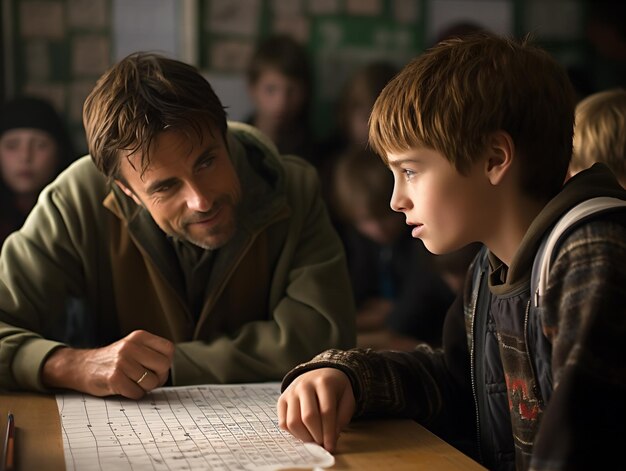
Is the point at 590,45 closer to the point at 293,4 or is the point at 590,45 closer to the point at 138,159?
the point at 293,4

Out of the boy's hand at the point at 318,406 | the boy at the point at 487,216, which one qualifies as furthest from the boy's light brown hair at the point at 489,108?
the boy's hand at the point at 318,406

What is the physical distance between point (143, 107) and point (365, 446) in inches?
26.8

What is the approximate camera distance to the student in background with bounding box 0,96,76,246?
3510 millimetres

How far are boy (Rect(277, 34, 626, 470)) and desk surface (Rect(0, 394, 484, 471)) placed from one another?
0.10 ft

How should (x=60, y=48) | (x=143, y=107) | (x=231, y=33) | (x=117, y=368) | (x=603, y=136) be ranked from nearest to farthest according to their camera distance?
(x=117, y=368) → (x=143, y=107) → (x=603, y=136) → (x=60, y=48) → (x=231, y=33)

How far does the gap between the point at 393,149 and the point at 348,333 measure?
1.62 ft

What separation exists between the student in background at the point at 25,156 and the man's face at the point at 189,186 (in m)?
2.09

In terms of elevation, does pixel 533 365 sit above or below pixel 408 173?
below

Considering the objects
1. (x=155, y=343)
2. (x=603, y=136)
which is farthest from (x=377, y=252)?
(x=155, y=343)

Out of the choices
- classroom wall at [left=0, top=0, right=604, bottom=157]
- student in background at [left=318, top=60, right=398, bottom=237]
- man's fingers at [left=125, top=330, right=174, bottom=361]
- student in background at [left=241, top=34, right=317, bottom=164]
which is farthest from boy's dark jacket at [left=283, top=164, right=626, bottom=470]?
classroom wall at [left=0, top=0, right=604, bottom=157]

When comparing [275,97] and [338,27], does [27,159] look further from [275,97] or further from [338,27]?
[338,27]

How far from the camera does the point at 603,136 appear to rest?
1.73 m

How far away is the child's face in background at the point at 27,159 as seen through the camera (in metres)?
3.51

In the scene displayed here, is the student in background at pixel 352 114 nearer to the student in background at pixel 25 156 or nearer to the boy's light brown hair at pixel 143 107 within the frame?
the student in background at pixel 25 156
